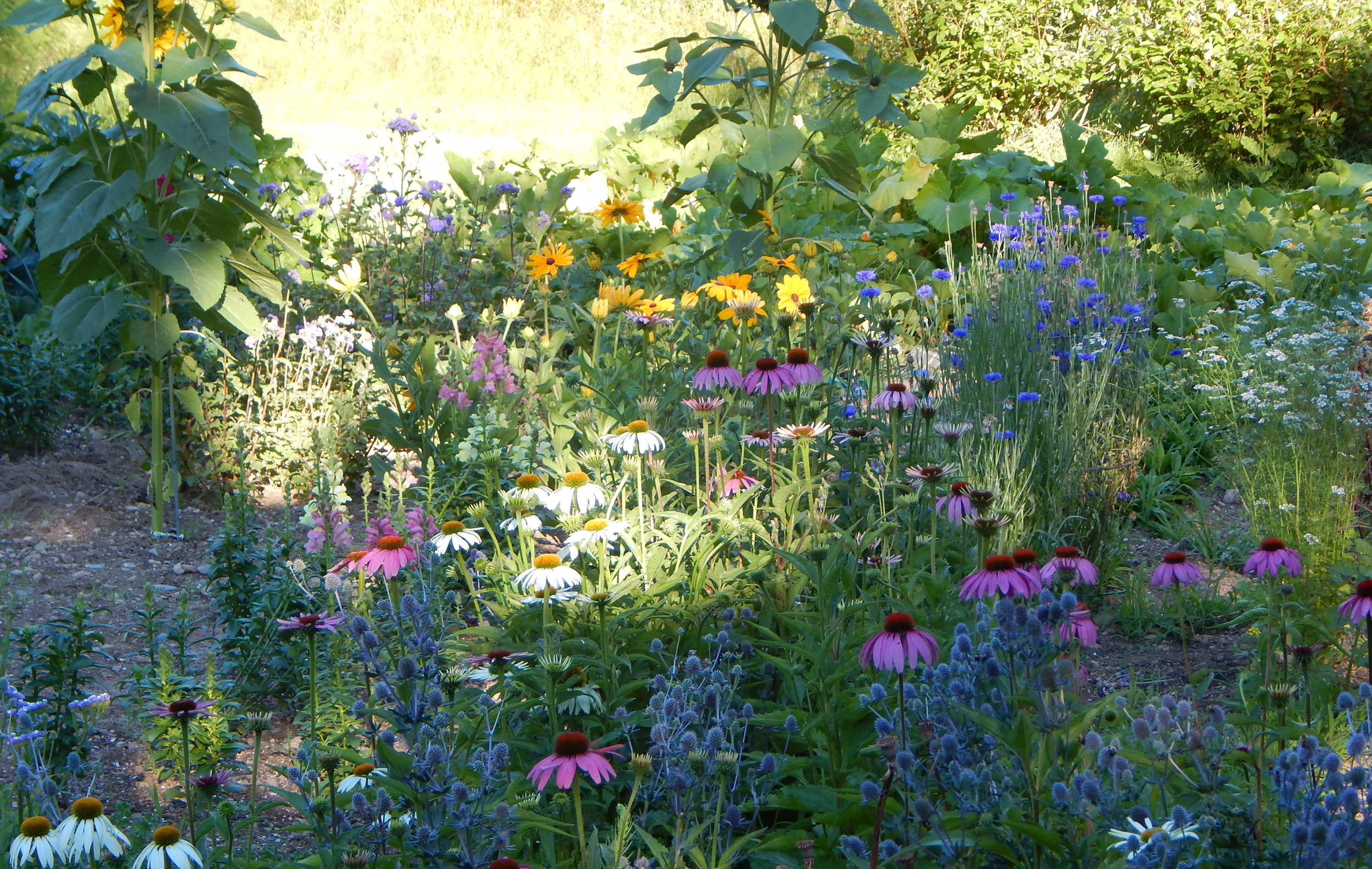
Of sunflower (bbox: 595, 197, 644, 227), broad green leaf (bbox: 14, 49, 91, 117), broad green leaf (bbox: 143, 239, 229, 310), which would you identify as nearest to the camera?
A: broad green leaf (bbox: 14, 49, 91, 117)

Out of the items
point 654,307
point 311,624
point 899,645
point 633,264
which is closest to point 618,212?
point 633,264

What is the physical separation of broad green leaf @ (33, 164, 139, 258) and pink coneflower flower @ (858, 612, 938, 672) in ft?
8.44

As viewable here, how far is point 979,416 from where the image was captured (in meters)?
3.24

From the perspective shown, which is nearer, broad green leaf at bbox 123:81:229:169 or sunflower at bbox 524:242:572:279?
broad green leaf at bbox 123:81:229:169

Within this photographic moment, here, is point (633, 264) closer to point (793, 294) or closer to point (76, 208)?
point (793, 294)

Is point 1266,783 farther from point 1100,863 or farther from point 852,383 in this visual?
point 852,383

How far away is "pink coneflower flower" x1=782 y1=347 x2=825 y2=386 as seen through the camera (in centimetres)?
261

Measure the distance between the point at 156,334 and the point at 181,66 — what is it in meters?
0.80

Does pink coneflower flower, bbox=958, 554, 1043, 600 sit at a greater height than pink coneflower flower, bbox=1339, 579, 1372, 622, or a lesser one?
greater

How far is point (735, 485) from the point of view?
2.72 m

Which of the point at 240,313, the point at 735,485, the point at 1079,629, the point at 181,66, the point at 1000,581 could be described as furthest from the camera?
the point at 240,313

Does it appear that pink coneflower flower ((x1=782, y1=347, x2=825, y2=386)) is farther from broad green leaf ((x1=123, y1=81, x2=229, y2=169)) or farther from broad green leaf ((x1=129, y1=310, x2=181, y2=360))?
broad green leaf ((x1=129, y1=310, x2=181, y2=360))

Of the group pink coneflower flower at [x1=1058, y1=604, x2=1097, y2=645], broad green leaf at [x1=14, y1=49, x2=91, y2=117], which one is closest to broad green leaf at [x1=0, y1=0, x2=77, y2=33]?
broad green leaf at [x1=14, y1=49, x2=91, y2=117]

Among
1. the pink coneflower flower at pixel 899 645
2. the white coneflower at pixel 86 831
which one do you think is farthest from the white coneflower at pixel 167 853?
the pink coneflower flower at pixel 899 645
